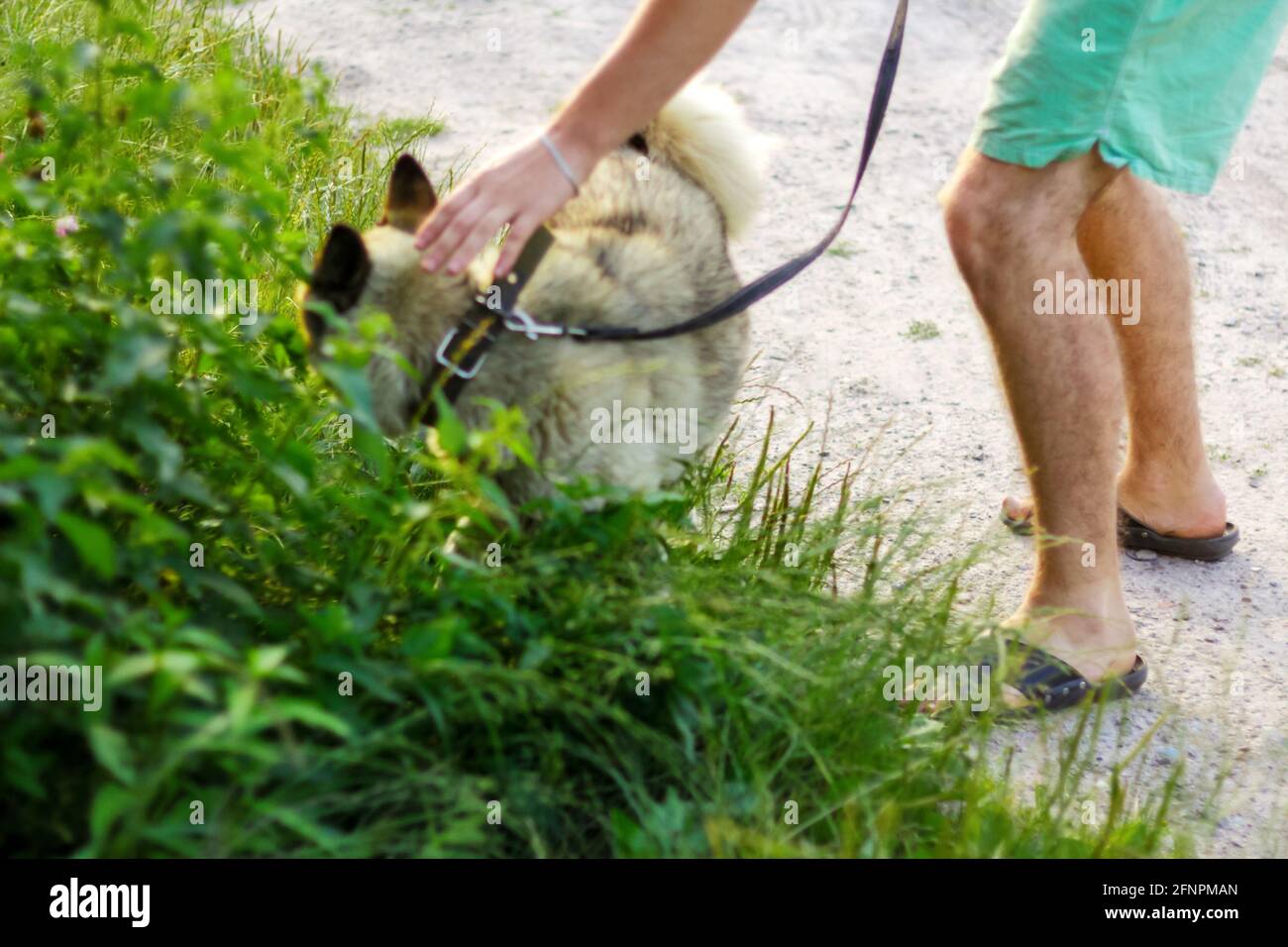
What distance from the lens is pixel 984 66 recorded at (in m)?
6.09

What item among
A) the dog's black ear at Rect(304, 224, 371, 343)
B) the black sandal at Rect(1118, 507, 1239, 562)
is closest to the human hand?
the dog's black ear at Rect(304, 224, 371, 343)

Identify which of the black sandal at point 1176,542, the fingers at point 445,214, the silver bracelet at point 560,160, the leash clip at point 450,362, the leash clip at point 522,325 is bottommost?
the black sandal at point 1176,542

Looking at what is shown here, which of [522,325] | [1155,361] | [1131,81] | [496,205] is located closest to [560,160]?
[496,205]

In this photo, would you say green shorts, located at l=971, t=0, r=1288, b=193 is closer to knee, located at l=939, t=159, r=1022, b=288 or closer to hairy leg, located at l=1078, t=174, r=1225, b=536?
knee, located at l=939, t=159, r=1022, b=288

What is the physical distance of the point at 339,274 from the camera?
229cm

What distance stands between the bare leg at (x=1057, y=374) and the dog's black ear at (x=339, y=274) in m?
1.37

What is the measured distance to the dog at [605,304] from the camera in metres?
2.41

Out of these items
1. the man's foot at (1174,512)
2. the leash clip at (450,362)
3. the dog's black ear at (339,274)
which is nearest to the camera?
the dog's black ear at (339,274)

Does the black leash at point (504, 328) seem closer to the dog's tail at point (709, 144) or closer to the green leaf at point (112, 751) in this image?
the dog's tail at point (709, 144)

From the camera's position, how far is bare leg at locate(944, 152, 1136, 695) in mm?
2758

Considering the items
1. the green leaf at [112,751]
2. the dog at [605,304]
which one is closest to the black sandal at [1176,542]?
the dog at [605,304]

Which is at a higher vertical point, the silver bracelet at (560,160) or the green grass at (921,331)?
the green grass at (921,331)

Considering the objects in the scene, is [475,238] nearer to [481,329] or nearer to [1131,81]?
[481,329]
